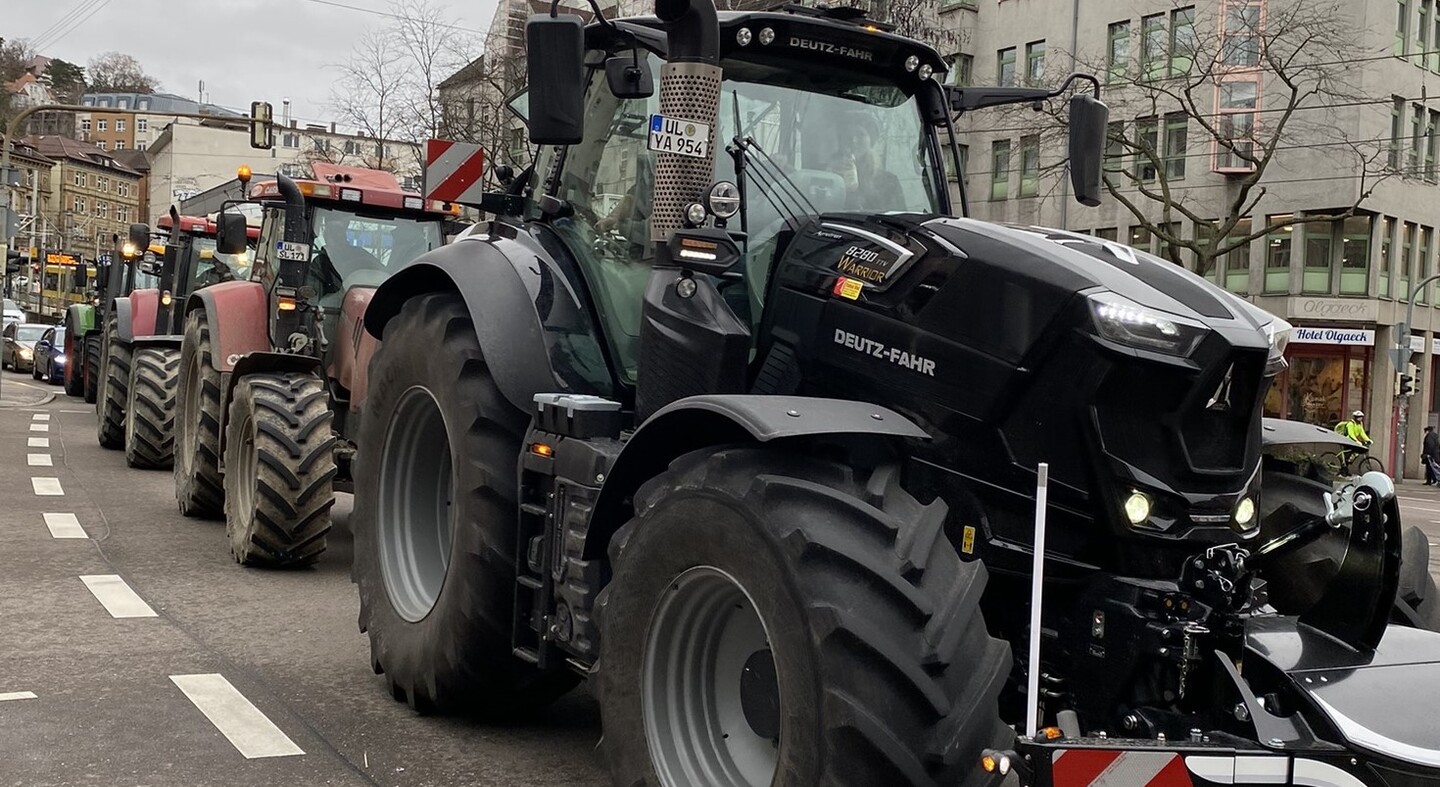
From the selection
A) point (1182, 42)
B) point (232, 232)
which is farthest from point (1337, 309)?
point (232, 232)

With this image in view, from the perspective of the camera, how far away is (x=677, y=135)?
14.4 ft

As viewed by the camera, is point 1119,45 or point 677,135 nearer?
point 677,135

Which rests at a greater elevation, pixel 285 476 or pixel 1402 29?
pixel 1402 29

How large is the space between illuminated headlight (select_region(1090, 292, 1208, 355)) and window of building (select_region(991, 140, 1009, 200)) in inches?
1405

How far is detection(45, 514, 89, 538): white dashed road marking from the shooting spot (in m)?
10.0

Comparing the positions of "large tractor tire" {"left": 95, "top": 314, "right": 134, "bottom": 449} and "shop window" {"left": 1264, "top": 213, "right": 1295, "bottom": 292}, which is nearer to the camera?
"large tractor tire" {"left": 95, "top": 314, "right": 134, "bottom": 449}

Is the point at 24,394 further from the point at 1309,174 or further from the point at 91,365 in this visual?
the point at 1309,174

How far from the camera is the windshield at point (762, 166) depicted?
4.71m

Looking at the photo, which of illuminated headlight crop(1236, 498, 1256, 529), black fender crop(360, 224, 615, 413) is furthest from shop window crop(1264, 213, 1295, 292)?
illuminated headlight crop(1236, 498, 1256, 529)

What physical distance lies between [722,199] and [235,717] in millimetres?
2797

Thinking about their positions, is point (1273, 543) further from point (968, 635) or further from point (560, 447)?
point (560, 447)

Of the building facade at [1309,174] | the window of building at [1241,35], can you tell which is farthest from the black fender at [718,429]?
the building facade at [1309,174]

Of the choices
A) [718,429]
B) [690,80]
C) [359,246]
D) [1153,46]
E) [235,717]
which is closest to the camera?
[718,429]

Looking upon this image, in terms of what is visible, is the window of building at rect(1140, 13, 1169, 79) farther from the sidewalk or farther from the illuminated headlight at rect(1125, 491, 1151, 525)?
the illuminated headlight at rect(1125, 491, 1151, 525)
